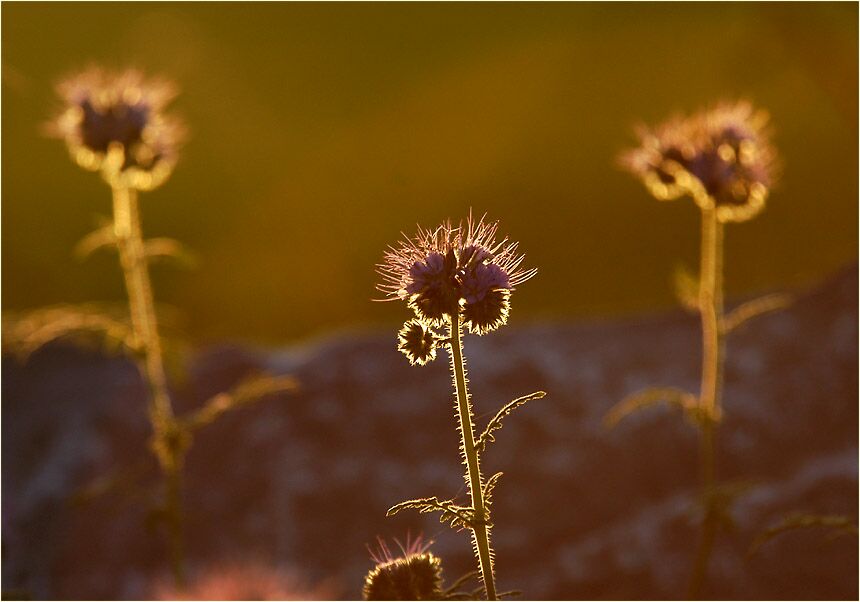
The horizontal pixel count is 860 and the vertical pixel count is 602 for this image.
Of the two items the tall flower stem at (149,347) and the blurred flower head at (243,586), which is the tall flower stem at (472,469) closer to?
the blurred flower head at (243,586)

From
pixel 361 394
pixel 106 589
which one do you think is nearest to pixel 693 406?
pixel 361 394

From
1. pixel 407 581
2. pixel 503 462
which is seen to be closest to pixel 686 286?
pixel 503 462

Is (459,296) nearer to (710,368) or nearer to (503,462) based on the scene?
(710,368)

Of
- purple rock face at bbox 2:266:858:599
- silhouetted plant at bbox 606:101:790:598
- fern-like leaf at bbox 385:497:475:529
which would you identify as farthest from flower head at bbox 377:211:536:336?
purple rock face at bbox 2:266:858:599

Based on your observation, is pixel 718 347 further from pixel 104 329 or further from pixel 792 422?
pixel 104 329

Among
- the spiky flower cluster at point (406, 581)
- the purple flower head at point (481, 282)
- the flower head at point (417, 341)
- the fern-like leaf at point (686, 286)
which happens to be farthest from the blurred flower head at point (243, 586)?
the fern-like leaf at point (686, 286)

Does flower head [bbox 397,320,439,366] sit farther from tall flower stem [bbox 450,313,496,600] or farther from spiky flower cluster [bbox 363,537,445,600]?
spiky flower cluster [bbox 363,537,445,600]
